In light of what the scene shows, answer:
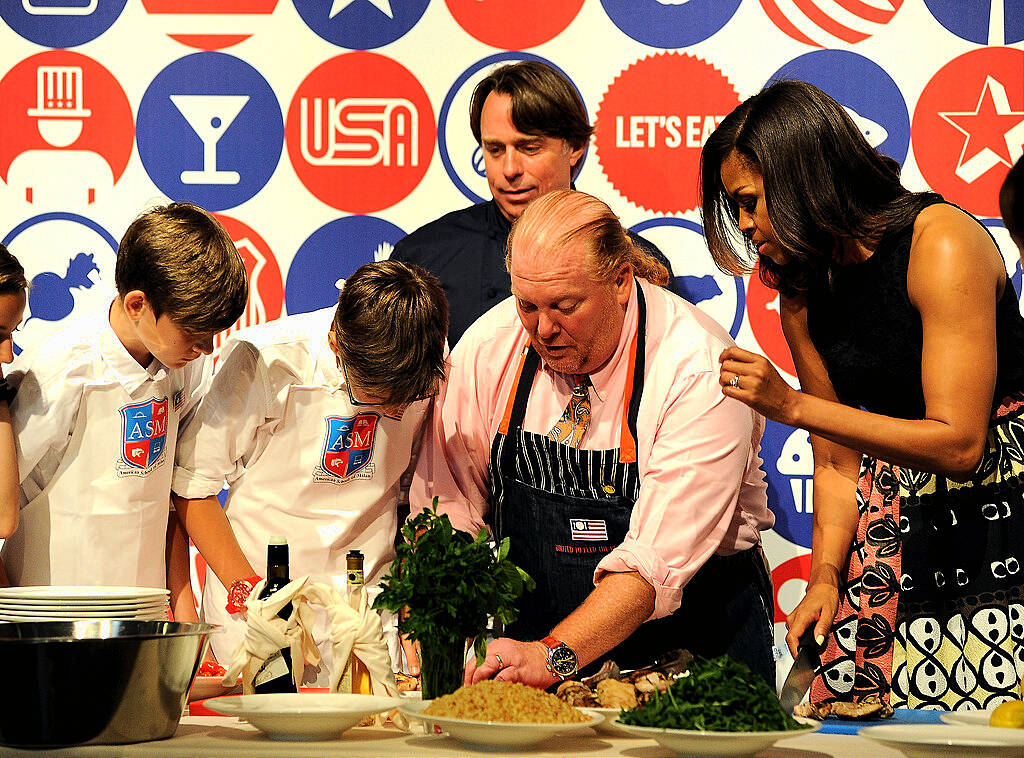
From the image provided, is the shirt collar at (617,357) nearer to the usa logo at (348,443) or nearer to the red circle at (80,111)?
the usa logo at (348,443)

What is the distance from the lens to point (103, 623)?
1526 millimetres

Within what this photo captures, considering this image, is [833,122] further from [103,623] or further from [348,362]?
[103,623]

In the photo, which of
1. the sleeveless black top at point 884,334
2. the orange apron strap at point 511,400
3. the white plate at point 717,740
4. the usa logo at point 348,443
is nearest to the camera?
the white plate at point 717,740

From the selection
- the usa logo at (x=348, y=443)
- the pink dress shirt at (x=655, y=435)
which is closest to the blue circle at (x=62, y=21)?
the usa logo at (x=348, y=443)

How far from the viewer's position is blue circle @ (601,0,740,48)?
319 centimetres

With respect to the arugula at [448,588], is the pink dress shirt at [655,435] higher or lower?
higher

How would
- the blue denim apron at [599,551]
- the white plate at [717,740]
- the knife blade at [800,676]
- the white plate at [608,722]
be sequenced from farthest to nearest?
the blue denim apron at [599,551], the knife blade at [800,676], the white plate at [608,722], the white plate at [717,740]

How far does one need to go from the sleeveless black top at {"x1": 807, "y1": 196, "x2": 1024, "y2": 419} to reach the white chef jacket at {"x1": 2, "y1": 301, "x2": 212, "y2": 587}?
1412mm

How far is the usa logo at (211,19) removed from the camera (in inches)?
130

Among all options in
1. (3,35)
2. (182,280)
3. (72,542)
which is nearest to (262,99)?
(3,35)

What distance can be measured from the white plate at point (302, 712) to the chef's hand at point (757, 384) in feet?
2.52

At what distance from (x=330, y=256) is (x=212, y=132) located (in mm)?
502

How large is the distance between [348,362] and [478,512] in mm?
411

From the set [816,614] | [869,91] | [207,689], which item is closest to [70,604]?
[207,689]
